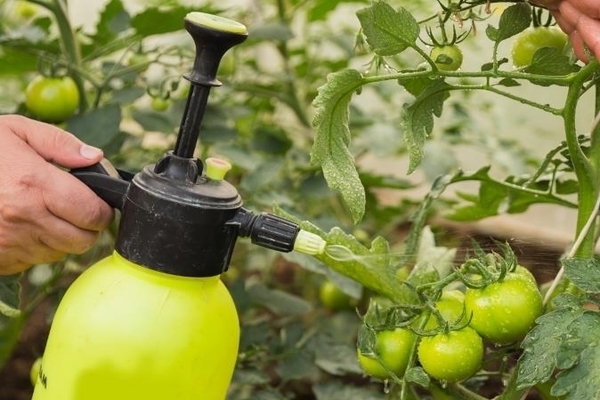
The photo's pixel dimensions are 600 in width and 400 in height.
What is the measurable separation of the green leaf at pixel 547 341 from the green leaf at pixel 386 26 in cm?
19

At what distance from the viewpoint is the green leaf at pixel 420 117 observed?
65cm

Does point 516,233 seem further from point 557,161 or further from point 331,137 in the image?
point 331,137

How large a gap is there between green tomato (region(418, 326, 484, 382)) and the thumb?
27 centimetres

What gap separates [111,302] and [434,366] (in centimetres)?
21

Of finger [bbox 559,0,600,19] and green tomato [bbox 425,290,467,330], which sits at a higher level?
finger [bbox 559,0,600,19]

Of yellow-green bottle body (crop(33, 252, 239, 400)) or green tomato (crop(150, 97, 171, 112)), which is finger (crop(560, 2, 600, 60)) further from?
green tomato (crop(150, 97, 171, 112))

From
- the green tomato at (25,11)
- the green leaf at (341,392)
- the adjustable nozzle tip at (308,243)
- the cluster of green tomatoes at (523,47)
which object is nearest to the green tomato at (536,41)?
the cluster of green tomatoes at (523,47)

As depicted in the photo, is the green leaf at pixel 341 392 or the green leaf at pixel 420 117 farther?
the green leaf at pixel 341 392

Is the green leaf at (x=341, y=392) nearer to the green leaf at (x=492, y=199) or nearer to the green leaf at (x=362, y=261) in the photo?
the green leaf at (x=492, y=199)

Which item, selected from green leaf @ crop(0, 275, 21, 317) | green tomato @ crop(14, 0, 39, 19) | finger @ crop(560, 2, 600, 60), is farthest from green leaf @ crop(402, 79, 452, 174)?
green tomato @ crop(14, 0, 39, 19)

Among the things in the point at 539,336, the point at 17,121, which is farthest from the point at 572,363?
the point at 17,121

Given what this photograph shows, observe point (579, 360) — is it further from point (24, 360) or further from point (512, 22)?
point (24, 360)

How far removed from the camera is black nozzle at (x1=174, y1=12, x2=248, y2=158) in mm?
584

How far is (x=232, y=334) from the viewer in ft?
2.09
